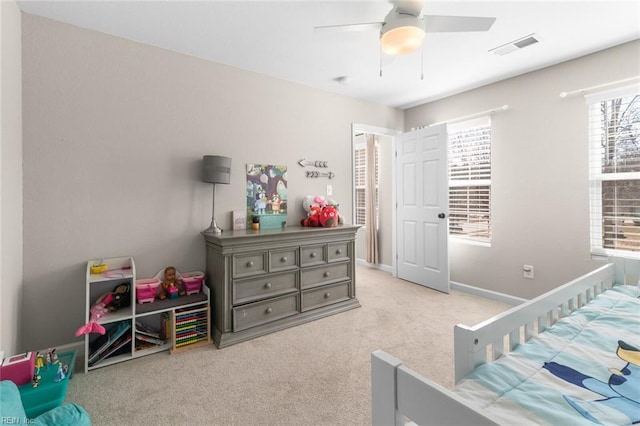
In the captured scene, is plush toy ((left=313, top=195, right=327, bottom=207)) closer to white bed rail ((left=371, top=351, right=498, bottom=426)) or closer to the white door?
the white door

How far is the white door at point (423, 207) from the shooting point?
3588 mm

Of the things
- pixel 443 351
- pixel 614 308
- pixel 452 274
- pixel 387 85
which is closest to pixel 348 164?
pixel 387 85

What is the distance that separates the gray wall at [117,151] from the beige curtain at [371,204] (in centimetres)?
221

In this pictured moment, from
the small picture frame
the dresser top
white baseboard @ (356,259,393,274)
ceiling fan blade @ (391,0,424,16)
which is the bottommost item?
white baseboard @ (356,259,393,274)

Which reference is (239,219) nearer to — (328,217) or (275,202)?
(275,202)

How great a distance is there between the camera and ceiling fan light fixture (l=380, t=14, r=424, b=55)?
1731 millimetres

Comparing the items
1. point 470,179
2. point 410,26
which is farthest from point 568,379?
point 470,179

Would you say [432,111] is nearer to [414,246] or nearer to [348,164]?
[348,164]

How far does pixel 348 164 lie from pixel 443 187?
122 centimetres

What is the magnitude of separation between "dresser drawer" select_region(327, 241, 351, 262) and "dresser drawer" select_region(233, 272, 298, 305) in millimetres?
454

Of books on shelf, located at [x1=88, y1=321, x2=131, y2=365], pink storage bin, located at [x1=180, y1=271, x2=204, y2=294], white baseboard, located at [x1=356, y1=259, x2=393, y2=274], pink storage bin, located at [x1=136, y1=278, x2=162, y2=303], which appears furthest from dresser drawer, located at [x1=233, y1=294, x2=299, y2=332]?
white baseboard, located at [x1=356, y1=259, x2=393, y2=274]

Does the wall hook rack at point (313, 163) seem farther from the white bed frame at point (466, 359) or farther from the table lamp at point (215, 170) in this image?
the white bed frame at point (466, 359)

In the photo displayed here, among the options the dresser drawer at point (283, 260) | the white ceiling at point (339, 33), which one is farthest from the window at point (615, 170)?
the dresser drawer at point (283, 260)

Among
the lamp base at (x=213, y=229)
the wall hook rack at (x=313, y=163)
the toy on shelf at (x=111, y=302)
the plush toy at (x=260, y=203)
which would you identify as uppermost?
the wall hook rack at (x=313, y=163)
